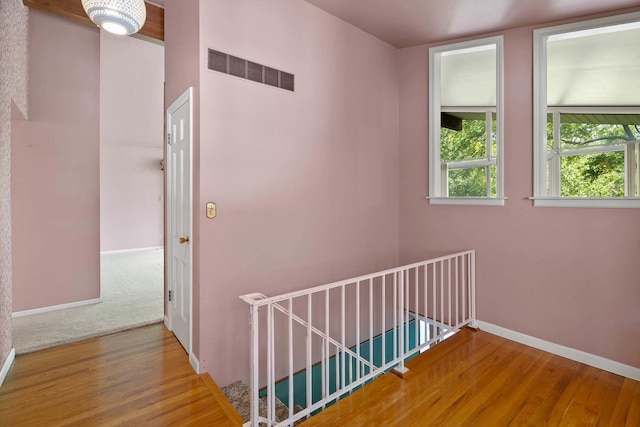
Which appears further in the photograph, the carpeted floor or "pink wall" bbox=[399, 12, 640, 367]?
the carpeted floor

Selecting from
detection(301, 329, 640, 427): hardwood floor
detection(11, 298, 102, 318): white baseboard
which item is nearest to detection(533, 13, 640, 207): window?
detection(301, 329, 640, 427): hardwood floor

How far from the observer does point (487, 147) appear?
3195 millimetres

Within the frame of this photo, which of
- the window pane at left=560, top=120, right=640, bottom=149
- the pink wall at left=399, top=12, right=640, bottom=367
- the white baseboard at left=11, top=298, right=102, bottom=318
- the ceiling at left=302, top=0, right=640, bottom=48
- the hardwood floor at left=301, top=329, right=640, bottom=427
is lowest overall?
the hardwood floor at left=301, top=329, right=640, bottom=427

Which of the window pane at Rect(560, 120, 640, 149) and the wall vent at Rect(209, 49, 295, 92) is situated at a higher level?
the wall vent at Rect(209, 49, 295, 92)

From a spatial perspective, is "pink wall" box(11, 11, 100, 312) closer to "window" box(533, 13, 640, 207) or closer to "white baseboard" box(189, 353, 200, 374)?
"white baseboard" box(189, 353, 200, 374)

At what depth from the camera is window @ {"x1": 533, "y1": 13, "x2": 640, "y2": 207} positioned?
8.49 ft

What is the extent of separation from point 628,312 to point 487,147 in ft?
5.78

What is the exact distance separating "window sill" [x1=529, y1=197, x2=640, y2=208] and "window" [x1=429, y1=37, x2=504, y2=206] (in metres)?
0.34

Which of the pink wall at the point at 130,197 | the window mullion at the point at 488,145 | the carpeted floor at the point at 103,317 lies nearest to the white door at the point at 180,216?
the carpeted floor at the point at 103,317

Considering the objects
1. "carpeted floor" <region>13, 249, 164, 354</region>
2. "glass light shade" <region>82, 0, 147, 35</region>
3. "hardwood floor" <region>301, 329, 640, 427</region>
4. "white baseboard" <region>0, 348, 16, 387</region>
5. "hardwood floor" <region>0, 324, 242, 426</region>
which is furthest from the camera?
"carpeted floor" <region>13, 249, 164, 354</region>

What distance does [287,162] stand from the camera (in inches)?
107

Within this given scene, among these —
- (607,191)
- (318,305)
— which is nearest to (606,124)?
(607,191)

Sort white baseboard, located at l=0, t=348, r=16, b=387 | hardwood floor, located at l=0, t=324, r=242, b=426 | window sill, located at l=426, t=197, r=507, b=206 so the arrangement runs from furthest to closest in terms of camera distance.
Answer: window sill, located at l=426, t=197, r=507, b=206 → white baseboard, located at l=0, t=348, r=16, b=387 → hardwood floor, located at l=0, t=324, r=242, b=426

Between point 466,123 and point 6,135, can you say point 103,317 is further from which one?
point 466,123
